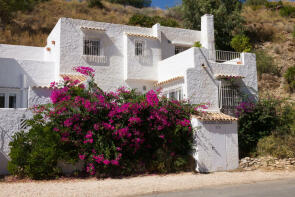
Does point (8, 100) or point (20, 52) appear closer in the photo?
A: point (8, 100)

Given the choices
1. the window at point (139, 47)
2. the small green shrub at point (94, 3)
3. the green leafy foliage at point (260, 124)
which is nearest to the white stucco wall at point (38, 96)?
the window at point (139, 47)

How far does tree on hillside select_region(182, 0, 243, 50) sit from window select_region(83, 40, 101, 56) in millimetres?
14372

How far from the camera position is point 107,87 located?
715 inches

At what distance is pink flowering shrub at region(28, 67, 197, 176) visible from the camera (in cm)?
1171

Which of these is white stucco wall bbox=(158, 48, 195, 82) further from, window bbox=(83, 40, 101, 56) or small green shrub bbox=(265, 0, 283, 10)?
small green shrub bbox=(265, 0, 283, 10)

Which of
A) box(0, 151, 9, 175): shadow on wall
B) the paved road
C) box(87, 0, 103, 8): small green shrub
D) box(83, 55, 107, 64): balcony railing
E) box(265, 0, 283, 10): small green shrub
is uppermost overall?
box(265, 0, 283, 10): small green shrub

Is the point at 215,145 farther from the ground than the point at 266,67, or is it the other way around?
the point at 266,67

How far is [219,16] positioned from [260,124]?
16760 millimetres

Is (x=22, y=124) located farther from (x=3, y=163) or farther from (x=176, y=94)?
(x=176, y=94)

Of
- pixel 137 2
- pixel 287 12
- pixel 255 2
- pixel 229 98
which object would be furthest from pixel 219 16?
pixel 137 2

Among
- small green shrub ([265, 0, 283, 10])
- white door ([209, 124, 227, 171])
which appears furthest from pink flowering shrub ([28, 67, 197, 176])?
small green shrub ([265, 0, 283, 10])

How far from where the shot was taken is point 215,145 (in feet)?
45.3

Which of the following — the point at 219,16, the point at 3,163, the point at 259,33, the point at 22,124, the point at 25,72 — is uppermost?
the point at 219,16

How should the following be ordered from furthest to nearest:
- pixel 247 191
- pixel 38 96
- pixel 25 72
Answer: pixel 25 72 < pixel 38 96 < pixel 247 191
